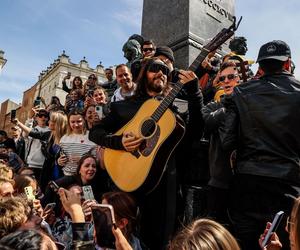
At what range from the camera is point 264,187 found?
239 cm

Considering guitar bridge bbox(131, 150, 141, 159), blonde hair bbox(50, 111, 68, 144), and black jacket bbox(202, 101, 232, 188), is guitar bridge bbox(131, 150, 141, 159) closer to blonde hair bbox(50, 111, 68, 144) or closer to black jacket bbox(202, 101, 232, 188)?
black jacket bbox(202, 101, 232, 188)

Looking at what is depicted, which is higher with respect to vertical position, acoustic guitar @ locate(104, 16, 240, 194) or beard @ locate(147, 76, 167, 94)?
beard @ locate(147, 76, 167, 94)

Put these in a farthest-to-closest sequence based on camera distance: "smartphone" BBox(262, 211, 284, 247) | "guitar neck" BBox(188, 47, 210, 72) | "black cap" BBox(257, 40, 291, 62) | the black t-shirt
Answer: the black t-shirt < "guitar neck" BBox(188, 47, 210, 72) < "black cap" BBox(257, 40, 291, 62) < "smartphone" BBox(262, 211, 284, 247)

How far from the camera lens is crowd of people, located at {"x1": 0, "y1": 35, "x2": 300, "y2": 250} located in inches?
82.0

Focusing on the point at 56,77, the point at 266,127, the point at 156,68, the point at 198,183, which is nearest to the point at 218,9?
the point at 156,68

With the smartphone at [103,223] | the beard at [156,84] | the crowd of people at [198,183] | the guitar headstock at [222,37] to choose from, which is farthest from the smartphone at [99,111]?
the smartphone at [103,223]

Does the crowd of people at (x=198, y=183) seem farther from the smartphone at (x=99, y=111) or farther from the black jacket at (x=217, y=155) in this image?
the smartphone at (x=99, y=111)

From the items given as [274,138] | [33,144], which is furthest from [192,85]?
[33,144]

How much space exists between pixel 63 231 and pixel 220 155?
1.53 m

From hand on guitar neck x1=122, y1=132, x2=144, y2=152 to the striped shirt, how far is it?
1.48m

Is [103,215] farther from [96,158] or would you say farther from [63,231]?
[96,158]

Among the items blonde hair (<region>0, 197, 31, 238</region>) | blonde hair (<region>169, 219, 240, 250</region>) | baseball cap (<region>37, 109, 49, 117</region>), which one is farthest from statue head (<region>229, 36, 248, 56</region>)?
blonde hair (<region>169, 219, 240, 250</region>)

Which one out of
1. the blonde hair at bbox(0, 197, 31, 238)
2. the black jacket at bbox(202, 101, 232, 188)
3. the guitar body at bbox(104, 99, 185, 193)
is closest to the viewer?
the blonde hair at bbox(0, 197, 31, 238)

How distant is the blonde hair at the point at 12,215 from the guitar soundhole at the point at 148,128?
1098mm
